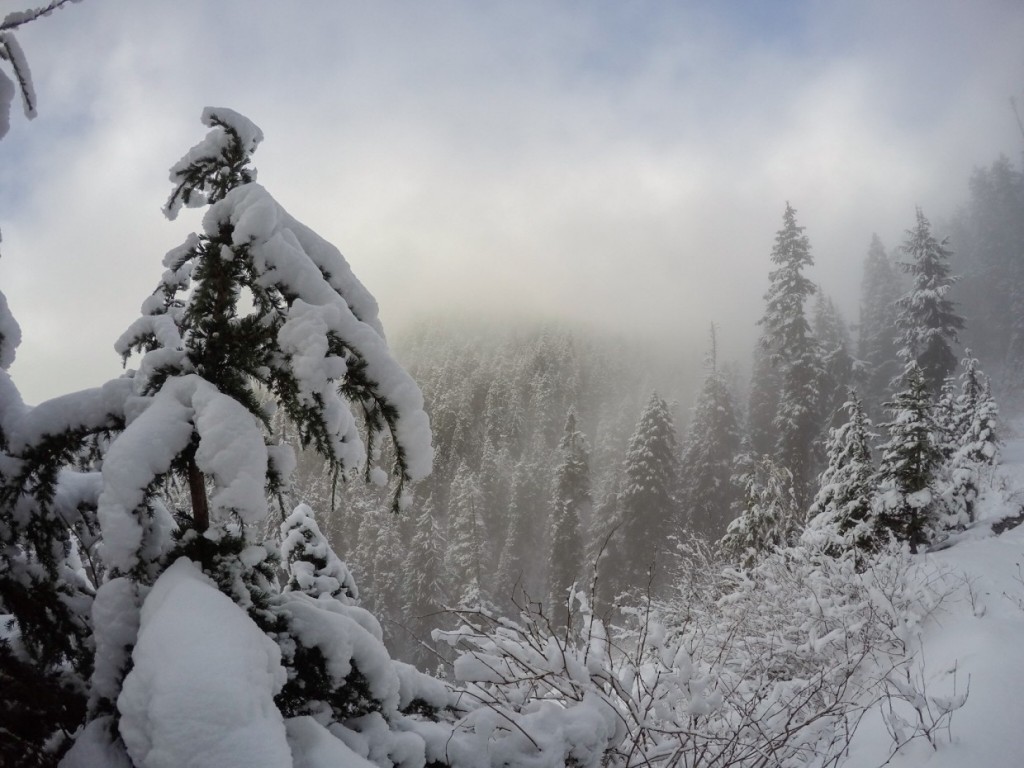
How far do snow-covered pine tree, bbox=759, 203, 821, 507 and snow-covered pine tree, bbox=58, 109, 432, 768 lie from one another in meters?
30.8

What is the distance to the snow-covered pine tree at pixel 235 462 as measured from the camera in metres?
1.58

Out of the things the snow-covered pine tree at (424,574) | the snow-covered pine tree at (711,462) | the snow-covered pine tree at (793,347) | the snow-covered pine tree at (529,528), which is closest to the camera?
the snow-covered pine tree at (793,347)

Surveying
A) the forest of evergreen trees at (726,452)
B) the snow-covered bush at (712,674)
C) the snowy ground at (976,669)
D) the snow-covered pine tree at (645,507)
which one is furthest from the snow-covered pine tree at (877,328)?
the snow-covered bush at (712,674)

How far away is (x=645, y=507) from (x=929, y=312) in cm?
2008

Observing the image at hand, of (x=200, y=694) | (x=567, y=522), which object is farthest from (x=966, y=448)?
(x=567, y=522)

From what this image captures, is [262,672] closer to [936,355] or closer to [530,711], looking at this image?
[530,711]

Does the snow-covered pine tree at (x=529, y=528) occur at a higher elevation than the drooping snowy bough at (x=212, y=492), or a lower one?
higher

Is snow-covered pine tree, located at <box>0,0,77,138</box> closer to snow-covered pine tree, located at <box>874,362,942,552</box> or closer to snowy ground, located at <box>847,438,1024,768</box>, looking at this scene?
snowy ground, located at <box>847,438,1024,768</box>

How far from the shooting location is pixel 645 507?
3097cm

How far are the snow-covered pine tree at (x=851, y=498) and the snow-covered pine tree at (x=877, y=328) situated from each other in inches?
921

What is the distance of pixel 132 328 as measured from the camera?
2.53 meters

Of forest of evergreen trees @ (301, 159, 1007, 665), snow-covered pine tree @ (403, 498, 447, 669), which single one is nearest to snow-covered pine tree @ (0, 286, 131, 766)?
forest of evergreen trees @ (301, 159, 1007, 665)

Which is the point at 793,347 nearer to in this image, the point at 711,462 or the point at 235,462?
the point at 711,462

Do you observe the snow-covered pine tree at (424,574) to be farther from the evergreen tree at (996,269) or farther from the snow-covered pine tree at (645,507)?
the evergreen tree at (996,269)
